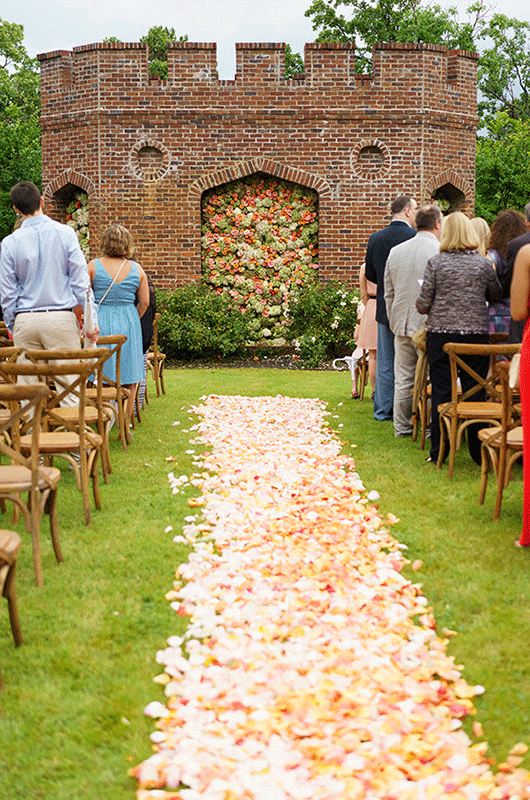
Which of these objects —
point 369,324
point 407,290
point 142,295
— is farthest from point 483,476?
point 369,324

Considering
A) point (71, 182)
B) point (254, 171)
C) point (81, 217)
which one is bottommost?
point (81, 217)

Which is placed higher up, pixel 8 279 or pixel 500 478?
pixel 8 279

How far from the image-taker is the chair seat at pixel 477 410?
587cm

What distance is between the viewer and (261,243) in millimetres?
15352

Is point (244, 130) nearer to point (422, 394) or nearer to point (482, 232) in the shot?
point (482, 232)

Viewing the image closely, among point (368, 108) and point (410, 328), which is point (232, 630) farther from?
point (368, 108)

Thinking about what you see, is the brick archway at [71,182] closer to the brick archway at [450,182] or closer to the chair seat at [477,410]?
the brick archway at [450,182]

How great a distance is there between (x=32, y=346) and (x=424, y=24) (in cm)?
2955

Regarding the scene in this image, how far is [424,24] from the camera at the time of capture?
102ft

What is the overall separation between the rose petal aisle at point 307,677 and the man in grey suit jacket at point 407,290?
2.53 meters

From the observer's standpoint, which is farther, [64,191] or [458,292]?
[64,191]

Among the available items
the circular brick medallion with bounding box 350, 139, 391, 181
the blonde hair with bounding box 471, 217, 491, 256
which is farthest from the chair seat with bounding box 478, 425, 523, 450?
the circular brick medallion with bounding box 350, 139, 391, 181

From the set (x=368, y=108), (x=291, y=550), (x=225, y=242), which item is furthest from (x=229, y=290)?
(x=291, y=550)

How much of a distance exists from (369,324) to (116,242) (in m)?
3.19
